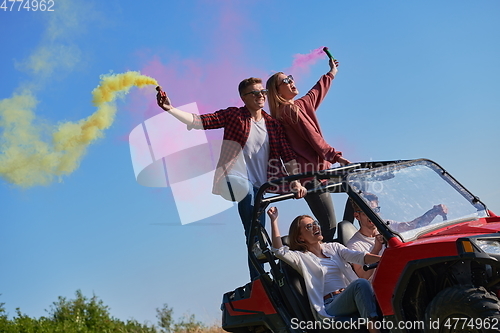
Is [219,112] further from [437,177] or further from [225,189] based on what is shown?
[437,177]

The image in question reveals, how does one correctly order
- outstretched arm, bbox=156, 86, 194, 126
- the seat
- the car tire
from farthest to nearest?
outstretched arm, bbox=156, 86, 194, 126 < the seat < the car tire

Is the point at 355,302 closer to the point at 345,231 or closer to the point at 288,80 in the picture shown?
the point at 345,231

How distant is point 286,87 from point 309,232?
1986 mm

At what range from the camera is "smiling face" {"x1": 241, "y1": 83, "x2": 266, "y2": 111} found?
6547mm

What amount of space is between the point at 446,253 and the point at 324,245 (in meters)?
1.52

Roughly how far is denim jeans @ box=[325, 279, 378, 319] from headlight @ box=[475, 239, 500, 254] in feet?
2.98

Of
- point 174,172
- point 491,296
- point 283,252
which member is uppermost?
point 174,172

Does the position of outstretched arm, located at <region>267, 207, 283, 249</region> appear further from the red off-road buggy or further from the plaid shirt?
the plaid shirt

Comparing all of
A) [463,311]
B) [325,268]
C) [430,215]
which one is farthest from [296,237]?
[463,311]

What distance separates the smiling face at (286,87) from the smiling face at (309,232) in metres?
1.82

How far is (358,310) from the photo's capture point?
14.9 ft

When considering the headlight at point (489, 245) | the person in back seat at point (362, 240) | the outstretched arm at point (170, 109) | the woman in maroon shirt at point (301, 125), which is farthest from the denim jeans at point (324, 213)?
the headlight at point (489, 245)

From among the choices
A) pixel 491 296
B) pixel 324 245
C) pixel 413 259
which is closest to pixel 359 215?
pixel 324 245

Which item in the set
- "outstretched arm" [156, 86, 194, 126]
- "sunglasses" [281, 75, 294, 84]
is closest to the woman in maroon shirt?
"sunglasses" [281, 75, 294, 84]
